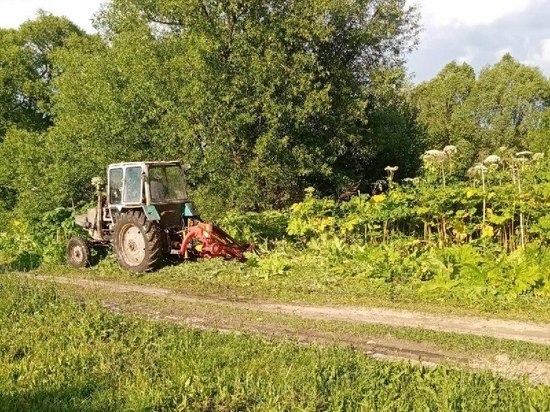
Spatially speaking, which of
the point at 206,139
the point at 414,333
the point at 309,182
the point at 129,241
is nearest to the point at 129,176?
the point at 129,241

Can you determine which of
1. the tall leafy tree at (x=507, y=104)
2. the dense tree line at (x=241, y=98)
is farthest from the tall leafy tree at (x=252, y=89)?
the tall leafy tree at (x=507, y=104)

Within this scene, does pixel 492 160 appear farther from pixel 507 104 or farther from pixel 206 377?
pixel 507 104

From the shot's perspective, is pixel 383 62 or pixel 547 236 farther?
pixel 383 62

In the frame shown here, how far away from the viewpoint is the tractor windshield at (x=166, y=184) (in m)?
12.3

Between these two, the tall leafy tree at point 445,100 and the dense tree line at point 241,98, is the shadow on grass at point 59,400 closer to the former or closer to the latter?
the dense tree line at point 241,98

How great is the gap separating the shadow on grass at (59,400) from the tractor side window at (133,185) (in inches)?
296

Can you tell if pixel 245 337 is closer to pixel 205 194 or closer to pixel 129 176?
pixel 129 176

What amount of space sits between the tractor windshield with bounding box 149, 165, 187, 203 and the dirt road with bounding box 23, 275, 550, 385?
2.94 metres

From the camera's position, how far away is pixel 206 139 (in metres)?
16.1

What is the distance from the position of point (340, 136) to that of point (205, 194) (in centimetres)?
411

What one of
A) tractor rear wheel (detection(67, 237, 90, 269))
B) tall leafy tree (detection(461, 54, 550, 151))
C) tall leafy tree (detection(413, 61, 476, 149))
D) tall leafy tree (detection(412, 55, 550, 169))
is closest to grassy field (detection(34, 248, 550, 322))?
tractor rear wheel (detection(67, 237, 90, 269))

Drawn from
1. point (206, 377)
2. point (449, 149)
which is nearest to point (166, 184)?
point (449, 149)

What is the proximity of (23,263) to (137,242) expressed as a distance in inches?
163

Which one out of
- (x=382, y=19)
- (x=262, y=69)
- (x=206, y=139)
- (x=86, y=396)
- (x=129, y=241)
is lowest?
(x=86, y=396)
